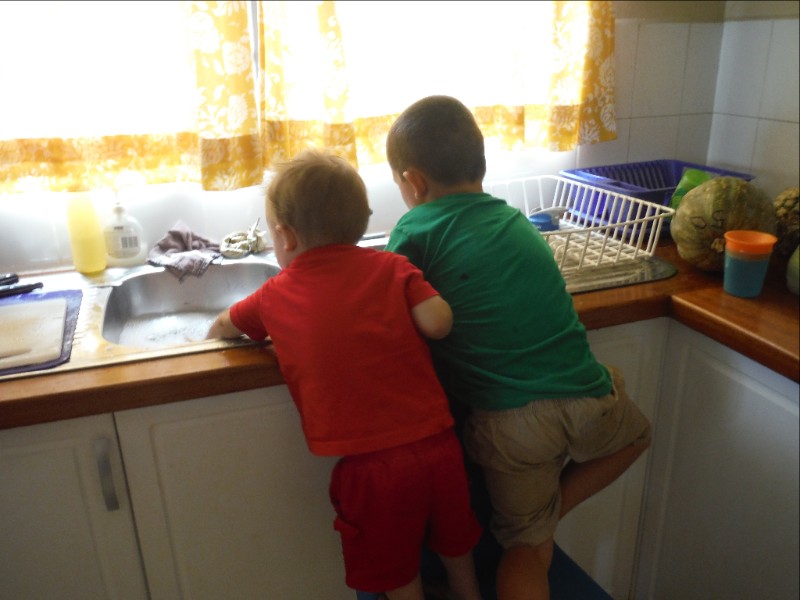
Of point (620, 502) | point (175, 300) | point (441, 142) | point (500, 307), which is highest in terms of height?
point (441, 142)

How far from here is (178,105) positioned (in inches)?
52.2

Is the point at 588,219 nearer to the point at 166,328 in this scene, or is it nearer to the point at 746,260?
the point at 746,260

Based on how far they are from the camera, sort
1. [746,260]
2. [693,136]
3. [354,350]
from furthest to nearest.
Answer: [693,136], [746,260], [354,350]

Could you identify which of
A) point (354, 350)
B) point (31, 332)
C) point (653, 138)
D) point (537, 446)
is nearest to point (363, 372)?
point (354, 350)

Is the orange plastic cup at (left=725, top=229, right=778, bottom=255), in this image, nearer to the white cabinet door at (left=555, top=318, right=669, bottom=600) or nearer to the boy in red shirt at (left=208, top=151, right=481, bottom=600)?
the white cabinet door at (left=555, top=318, right=669, bottom=600)

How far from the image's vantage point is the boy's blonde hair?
95 cm

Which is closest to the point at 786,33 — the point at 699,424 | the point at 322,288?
the point at 699,424

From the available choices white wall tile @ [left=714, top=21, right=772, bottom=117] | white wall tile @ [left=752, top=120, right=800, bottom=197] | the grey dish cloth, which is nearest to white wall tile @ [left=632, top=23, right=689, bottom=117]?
white wall tile @ [left=714, top=21, right=772, bottom=117]

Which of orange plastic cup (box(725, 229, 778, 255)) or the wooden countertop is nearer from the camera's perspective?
the wooden countertop

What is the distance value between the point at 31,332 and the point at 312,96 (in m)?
0.70

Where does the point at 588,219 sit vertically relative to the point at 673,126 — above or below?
below

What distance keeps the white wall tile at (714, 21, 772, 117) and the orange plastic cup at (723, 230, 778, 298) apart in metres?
0.67

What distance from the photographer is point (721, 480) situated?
118cm

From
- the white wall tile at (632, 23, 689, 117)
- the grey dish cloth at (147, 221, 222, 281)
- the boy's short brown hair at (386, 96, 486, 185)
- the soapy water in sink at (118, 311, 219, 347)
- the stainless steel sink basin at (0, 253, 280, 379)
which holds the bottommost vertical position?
the soapy water in sink at (118, 311, 219, 347)
